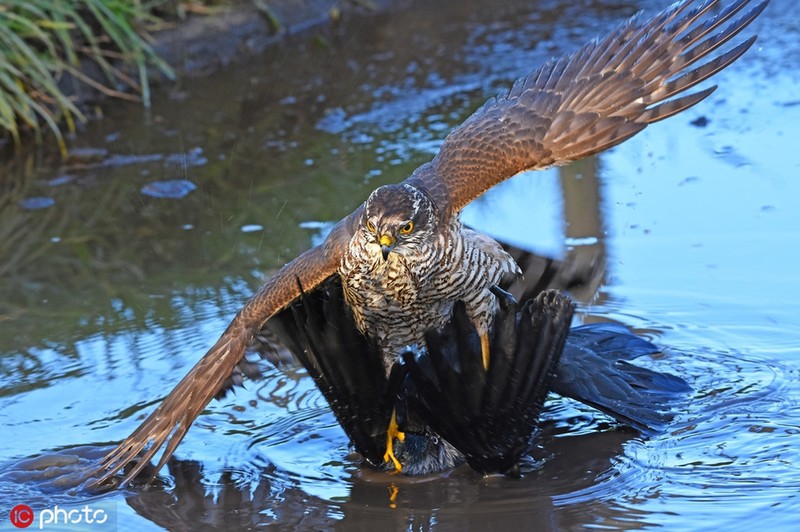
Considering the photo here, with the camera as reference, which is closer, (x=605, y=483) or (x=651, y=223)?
(x=605, y=483)

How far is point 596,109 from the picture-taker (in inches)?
207

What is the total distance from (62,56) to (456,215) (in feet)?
18.0

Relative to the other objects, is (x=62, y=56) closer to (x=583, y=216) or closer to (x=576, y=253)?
(x=583, y=216)

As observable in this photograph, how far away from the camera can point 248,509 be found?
4.70 m

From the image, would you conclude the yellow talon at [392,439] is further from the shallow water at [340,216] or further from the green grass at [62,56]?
the green grass at [62,56]

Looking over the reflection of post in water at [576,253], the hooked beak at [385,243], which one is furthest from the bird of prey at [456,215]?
the reflection of post in water at [576,253]

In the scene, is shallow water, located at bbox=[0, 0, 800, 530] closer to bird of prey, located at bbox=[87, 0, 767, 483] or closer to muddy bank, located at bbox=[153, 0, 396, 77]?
muddy bank, located at bbox=[153, 0, 396, 77]

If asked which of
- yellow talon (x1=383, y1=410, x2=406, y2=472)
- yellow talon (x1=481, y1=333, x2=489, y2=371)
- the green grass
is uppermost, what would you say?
the green grass

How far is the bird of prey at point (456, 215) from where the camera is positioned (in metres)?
4.71

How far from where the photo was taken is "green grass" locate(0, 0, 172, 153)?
28.2 feet

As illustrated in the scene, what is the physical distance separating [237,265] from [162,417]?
6.64 feet

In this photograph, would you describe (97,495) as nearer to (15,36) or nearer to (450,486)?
(450,486)

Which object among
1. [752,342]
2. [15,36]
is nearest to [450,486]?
[752,342]

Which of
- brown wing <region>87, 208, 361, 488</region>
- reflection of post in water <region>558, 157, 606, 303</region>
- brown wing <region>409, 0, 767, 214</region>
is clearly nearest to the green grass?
reflection of post in water <region>558, 157, 606, 303</region>
